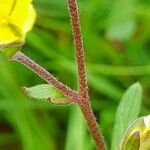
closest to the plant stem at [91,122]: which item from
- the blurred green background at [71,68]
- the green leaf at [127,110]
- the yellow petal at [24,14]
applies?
the green leaf at [127,110]

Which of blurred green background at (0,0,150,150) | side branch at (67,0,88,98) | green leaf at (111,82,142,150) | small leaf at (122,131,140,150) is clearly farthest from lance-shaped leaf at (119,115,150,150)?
blurred green background at (0,0,150,150)

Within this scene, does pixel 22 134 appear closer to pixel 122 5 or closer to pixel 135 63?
pixel 135 63

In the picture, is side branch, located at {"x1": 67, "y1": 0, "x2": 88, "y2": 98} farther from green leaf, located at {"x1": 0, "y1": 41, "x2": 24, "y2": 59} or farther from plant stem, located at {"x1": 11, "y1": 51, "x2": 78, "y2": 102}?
green leaf, located at {"x1": 0, "y1": 41, "x2": 24, "y2": 59}

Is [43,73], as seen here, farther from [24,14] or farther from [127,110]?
[127,110]

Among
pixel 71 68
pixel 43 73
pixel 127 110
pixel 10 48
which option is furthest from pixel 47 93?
pixel 71 68

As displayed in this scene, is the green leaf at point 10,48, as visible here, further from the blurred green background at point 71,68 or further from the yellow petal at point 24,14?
the blurred green background at point 71,68

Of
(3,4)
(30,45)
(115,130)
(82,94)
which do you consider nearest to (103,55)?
(30,45)
